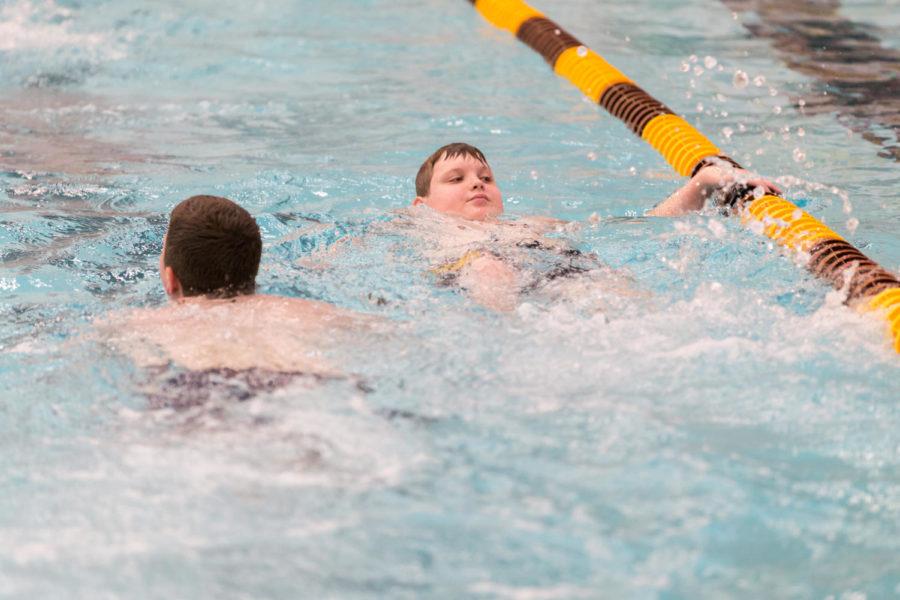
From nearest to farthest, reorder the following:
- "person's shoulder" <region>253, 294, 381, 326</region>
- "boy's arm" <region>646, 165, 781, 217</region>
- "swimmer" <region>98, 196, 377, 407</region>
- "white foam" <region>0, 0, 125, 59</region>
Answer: "swimmer" <region>98, 196, 377, 407</region>, "person's shoulder" <region>253, 294, 381, 326</region>, "boy's arm" <region>646, 165, 781, 217</region>, "white foam" <region>0, 0, 125, 59</region>

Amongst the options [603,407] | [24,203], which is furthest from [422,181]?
[603,407]

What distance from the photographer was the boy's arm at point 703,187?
168 inches

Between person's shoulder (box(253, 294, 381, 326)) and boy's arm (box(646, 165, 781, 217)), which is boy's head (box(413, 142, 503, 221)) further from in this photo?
person's shoulder (box(253, 294, 381, 326))

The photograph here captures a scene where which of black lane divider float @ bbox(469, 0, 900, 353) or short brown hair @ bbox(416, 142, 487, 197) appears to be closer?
black lane divider float @ bbox(469, 0, 900, 353)

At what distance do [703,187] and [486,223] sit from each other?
0.82 meters

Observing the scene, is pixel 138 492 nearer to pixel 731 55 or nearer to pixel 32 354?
pixel 32 354

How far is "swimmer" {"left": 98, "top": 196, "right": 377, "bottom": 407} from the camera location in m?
2.69

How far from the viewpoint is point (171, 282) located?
10.3ft

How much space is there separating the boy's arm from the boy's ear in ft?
6.60

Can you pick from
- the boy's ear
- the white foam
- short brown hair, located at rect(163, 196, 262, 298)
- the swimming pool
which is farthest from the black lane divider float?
the white foam

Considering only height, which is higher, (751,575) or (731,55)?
(731,55)

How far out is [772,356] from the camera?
9.48ft

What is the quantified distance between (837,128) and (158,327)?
14.5 feet

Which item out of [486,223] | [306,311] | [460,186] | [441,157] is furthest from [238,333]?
[441,157]
